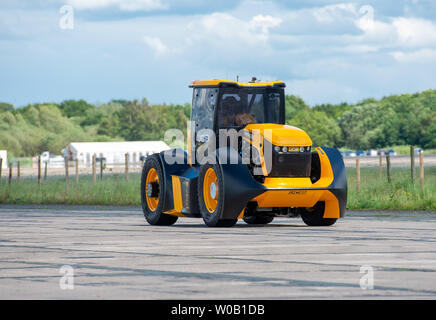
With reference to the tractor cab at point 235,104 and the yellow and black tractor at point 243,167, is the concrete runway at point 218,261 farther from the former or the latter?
the tractor cab at point 235,104

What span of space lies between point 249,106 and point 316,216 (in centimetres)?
254

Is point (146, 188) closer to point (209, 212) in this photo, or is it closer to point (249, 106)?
point (209, 212)

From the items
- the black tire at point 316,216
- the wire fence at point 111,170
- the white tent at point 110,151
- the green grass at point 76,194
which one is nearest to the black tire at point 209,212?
the black tire at point 316,216

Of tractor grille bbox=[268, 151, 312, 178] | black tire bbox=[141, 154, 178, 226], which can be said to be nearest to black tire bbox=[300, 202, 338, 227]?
tractor grille bbox=[268, 151, 312, 178]

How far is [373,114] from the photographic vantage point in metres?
167

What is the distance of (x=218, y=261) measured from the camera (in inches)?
458

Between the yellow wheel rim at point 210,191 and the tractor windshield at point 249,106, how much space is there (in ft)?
3.63

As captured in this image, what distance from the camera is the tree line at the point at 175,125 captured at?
153 meters

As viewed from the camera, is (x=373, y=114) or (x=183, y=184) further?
(x=373, y=114)

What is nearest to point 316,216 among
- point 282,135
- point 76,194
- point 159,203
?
point 282,135
